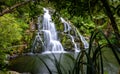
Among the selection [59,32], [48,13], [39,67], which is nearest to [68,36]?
[59,32]

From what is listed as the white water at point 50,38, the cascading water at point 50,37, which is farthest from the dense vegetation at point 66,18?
the white water at point 50,38

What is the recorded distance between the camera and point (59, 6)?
6.07 ft

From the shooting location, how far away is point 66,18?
3.60 metres

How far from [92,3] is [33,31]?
1666 cm

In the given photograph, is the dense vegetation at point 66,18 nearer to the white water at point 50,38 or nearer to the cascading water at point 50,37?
the cascading water at point 50,37

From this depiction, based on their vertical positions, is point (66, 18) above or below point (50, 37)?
above

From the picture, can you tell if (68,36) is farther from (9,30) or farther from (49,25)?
(9,30)

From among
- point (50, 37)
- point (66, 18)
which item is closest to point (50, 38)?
point (50, 37)

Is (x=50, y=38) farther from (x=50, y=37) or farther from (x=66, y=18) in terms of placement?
(x=66, y=18)

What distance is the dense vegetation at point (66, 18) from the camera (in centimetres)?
128

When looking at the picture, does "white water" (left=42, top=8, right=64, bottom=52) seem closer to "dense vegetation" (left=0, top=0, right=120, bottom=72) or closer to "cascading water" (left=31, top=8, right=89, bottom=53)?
"cascading water" (left=31, top=8, right=89, bottom=53)

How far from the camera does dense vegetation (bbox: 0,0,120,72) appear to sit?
1.28 meters

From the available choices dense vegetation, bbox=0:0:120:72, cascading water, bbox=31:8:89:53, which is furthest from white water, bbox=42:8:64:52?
dense vegetation, bbox=0:0:120:72

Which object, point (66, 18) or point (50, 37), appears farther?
point (50, 37)
